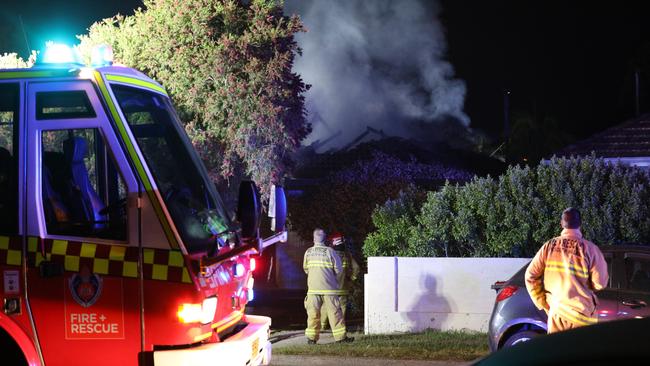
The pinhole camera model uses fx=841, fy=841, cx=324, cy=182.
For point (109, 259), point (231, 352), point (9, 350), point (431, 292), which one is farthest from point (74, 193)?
point (431, 292)

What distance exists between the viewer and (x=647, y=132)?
18.0m

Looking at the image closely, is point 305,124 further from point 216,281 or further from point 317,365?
point 216,281

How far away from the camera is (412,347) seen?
1019 centimetres

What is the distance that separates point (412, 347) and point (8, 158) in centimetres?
609

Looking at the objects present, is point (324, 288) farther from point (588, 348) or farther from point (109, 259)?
point (588, 348)

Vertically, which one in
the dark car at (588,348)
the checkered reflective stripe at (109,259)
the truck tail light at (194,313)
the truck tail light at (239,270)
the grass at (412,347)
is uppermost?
the checkered reflective stripe at (109,259)

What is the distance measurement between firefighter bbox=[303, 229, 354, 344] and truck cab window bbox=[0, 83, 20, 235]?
19.5ft

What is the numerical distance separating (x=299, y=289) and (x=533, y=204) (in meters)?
9.52

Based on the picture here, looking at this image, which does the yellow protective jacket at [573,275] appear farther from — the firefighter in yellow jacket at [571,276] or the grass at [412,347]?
the grass at [412,347]

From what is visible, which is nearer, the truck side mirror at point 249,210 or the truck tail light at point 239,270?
the truck side mirror at point 249,210

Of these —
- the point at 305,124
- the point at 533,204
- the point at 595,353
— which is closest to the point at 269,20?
the point at 305,124

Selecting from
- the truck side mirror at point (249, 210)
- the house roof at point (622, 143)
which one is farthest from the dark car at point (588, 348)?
the house roof at point (622, 143)

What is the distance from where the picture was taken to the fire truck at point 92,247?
526 centimetres

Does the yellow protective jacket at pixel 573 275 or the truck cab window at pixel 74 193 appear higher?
the truck cab window at pixel 74 193
